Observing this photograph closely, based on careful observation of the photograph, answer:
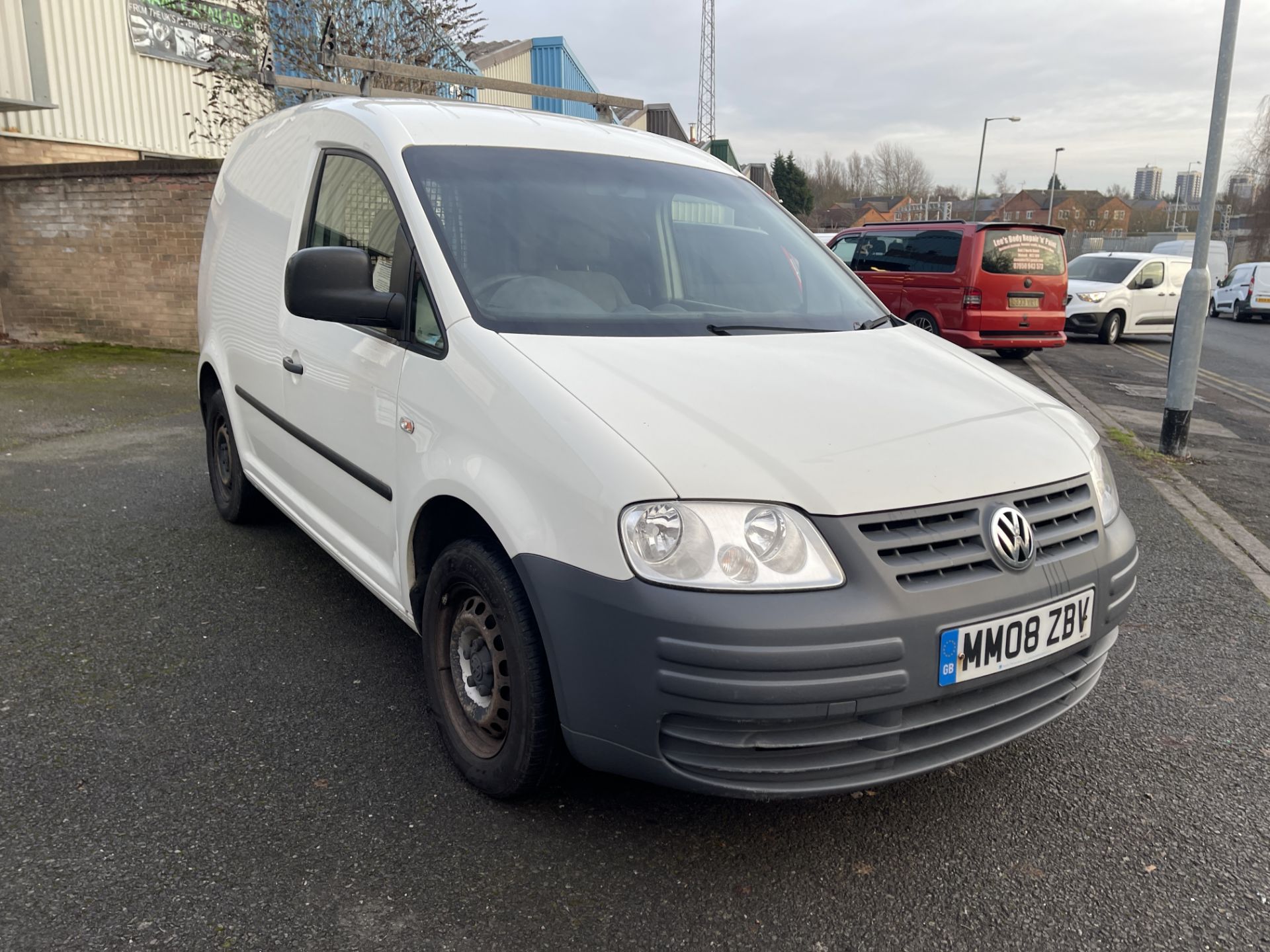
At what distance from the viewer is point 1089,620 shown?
2457mm

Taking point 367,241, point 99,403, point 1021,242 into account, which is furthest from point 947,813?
point 1021,242

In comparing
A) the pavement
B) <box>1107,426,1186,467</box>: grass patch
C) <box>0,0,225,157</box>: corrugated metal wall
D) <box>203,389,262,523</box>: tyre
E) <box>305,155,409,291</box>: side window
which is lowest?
<box>1107,426,1186,467</box>: grass patch

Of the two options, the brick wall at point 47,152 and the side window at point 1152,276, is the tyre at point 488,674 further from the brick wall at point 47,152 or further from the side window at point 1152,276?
the side window at point 1152,276

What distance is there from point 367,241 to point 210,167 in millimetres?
8639

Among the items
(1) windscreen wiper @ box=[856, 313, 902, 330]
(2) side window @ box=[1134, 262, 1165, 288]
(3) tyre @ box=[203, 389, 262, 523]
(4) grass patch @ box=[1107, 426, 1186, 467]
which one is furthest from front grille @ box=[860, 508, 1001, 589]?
(2) side window @ box=[1134, 262, 1165, 288]

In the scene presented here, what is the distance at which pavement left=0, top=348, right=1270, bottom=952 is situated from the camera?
2.16 metres

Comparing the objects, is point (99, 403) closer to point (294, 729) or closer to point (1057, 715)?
point (294, 729)

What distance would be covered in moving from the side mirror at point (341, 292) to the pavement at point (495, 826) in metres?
1.25

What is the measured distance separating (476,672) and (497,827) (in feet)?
1.32

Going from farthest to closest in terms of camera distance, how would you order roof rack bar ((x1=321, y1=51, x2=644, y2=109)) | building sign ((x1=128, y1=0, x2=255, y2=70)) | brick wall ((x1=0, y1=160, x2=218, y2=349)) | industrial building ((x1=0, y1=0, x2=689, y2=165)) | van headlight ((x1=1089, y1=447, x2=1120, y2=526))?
building sign ((x1=128, y1=0, x2=255, y2=70))
industrial building ((x1=0, y1=0, x2=689, y2=165))
brick wall ((x1=0, y1=160, x2=218, y2=349))
roof rack bar ((x1=321, y1=51, x2=644, y2=109))
van headlight ((x1=1089, y1=447, x2=1120, y2=526))

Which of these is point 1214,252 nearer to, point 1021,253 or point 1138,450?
point 1021,253

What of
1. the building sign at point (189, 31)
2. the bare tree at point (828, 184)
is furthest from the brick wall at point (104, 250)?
the bare tree at point (828, 184)

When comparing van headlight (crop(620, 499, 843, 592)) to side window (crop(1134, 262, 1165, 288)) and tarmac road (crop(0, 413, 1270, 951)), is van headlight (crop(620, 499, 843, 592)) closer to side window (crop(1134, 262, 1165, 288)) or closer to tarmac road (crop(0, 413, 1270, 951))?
tarmac road (crop(0, 413, 1270, 951))

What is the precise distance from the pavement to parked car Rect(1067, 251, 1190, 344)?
49.8 feet
